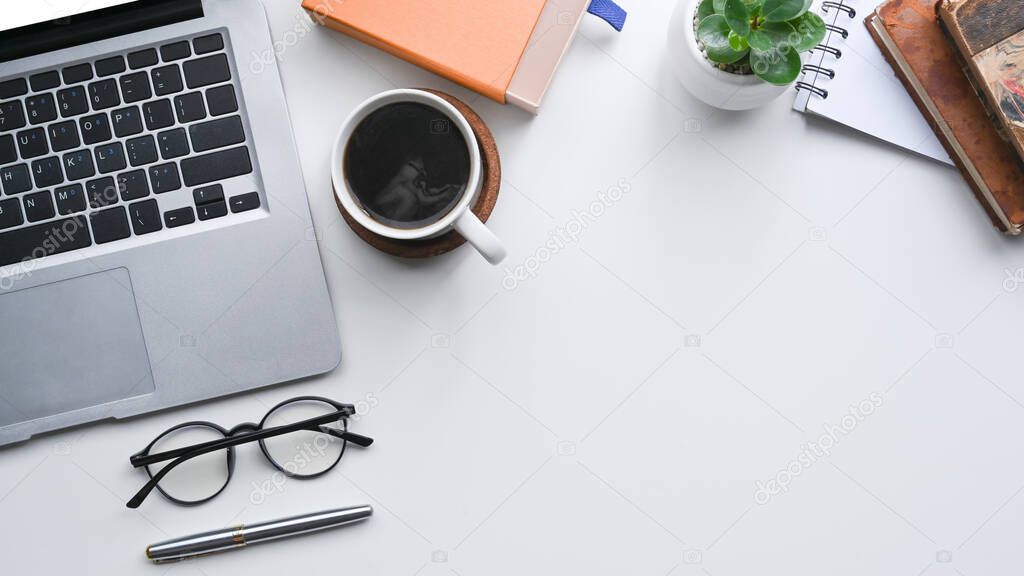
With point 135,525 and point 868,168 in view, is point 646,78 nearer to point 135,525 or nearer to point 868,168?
point 868,168

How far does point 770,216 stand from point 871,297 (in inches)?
6.3

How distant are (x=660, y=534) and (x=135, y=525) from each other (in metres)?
0.63

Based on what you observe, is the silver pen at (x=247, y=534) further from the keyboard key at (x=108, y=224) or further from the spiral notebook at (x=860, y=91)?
the spiral notebook at (x=860, y=91)

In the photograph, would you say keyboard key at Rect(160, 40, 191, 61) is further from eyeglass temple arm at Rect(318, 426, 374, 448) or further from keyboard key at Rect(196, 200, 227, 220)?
eyeglass temple arm at Rect(318, 426, 374, 448)

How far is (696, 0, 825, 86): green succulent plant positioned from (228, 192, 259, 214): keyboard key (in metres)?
0.52

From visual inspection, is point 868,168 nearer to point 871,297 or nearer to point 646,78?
point 871,297

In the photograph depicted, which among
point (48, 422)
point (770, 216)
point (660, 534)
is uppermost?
point (770, 216)

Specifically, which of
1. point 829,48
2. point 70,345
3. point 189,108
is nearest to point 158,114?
point 189,108

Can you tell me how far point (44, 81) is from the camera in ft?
2.70

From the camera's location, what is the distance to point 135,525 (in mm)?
877

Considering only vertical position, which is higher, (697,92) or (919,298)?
(697,92)

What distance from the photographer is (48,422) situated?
33.4 inches

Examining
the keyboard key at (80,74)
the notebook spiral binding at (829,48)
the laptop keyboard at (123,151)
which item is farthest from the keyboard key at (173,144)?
the notebook spiral binding at (829,48)

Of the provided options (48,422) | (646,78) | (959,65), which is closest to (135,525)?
(48,422)
